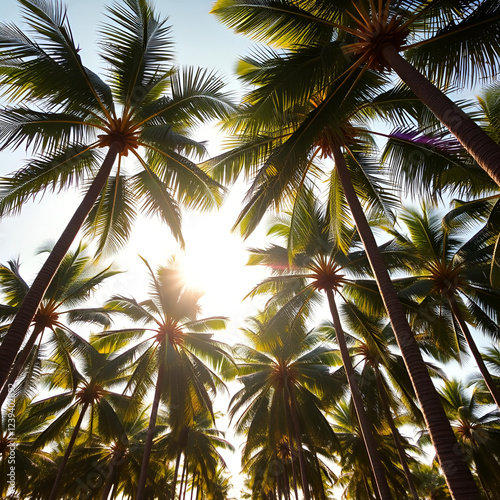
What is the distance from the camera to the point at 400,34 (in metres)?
5.86

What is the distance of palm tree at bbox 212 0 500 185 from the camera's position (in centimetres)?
543

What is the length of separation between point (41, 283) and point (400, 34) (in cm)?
739

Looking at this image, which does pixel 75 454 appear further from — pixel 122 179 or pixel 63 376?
pixel 122 179

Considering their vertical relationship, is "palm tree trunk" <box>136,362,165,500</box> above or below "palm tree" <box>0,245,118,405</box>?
below

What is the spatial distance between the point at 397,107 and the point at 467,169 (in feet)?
7.41

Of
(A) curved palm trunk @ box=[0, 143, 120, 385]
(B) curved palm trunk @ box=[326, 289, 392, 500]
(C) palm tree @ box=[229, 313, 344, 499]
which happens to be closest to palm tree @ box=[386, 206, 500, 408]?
(B) curved palm trunk @ box=[326, 289, 392, 500]

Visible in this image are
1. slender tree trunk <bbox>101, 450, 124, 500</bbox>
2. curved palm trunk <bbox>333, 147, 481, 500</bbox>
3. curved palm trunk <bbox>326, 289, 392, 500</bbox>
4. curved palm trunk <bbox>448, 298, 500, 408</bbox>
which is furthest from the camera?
slender tree trunk <bbox>101, 450, 124, 500</bbox>

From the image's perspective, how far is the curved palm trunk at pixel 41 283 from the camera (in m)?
4.84

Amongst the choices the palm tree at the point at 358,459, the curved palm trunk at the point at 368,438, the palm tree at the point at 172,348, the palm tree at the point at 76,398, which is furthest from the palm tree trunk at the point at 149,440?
the palm tree at the point at 358,459

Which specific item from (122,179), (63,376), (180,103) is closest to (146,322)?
(63,376)

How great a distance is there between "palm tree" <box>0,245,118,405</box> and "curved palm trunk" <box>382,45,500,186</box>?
1024cm

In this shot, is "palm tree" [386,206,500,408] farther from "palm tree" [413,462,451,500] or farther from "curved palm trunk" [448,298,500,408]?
"palm tree" [413,462,451,500]

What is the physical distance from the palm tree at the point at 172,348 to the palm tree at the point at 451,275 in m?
8.25

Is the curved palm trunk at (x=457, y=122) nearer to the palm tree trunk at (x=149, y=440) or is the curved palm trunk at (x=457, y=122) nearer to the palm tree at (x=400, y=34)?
the palm tree at (x=400, y=34)
